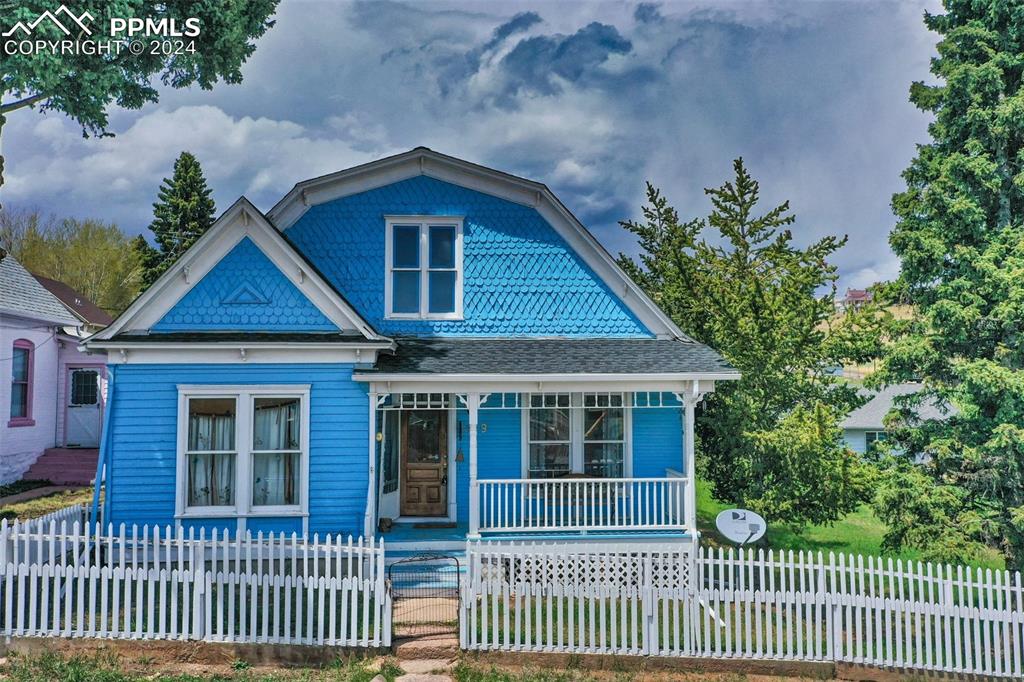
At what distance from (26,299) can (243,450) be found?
528 inches

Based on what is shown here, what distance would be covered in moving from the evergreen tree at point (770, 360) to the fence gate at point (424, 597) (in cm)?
585

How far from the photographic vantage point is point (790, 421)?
11000 mm

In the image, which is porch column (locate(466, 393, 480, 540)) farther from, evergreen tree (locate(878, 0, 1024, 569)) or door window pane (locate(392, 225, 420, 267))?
evergreen tree (locate(878, 0, 1024, 569))

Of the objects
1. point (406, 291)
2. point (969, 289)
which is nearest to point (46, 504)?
point (406, 291)

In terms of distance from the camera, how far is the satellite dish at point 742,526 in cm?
868

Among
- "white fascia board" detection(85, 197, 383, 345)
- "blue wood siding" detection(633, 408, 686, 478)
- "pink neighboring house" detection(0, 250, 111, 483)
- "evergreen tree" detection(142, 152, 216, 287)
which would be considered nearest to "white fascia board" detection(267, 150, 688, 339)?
"blue wood siding" detection(633, 408, 686, 478)

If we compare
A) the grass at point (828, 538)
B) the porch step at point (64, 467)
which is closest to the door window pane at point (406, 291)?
the grass at point (828, 538)

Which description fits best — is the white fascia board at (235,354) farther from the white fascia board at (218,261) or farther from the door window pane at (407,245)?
the door window pane at (407,245)

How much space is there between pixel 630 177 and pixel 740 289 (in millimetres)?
24621

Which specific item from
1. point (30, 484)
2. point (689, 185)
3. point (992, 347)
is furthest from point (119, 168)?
point (992, 347)

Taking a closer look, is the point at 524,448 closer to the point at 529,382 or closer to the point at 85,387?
the point at 529,382

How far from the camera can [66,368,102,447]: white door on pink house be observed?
1969cm

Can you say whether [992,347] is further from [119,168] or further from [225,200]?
[119,168]

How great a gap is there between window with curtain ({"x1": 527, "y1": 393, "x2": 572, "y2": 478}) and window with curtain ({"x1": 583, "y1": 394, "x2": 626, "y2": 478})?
37cm
